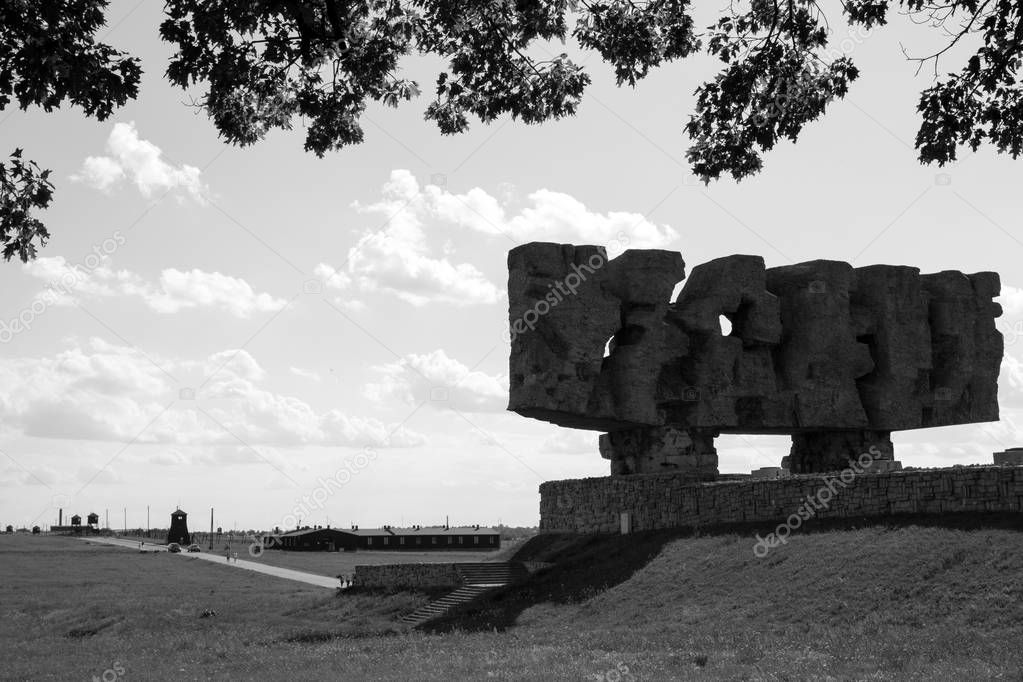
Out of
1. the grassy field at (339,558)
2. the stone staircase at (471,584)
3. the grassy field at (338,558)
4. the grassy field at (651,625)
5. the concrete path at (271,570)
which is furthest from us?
the grassy field at (339,558)

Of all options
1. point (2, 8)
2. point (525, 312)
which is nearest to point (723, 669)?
point (2, 8)

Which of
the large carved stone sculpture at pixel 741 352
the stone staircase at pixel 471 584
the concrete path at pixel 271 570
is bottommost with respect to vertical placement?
the concrete path at pixel 271 570

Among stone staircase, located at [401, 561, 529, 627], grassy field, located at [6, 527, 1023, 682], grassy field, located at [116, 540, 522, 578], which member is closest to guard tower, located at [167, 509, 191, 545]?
grassy field, located at [116, 540, 522, 578]

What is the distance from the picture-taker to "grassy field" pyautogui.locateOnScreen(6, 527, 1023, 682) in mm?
20172

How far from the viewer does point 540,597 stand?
1261 inches

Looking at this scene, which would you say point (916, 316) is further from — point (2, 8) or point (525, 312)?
point (2, 8)

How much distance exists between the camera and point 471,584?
118 ft

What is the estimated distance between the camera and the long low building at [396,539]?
8775cm

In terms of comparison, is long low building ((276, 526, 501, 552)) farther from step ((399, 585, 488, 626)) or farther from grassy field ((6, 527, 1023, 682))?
step ((399, 585, 488, 626))

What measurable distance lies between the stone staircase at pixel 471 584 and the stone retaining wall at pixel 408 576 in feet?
1.47

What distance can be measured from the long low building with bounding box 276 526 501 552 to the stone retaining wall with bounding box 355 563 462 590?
4615 cm

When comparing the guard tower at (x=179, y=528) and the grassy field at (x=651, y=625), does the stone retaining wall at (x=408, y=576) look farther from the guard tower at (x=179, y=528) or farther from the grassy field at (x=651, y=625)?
the guard tower at (x=179, y=528)

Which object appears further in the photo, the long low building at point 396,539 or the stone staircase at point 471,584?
the long low building at point 396,539

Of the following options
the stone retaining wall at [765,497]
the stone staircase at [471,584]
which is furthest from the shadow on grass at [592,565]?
the stone staircase at [471,584]
